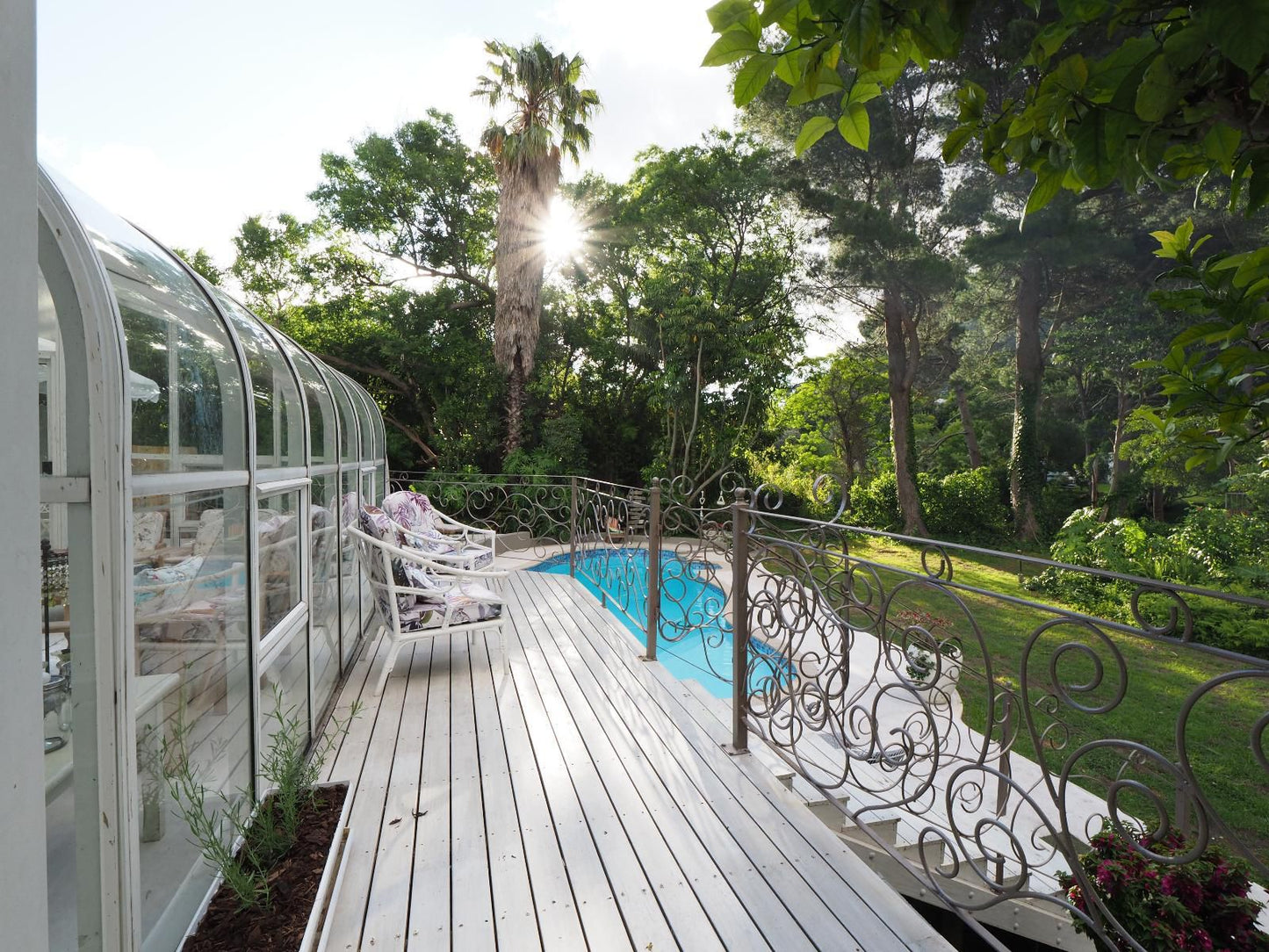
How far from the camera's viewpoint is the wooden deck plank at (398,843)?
6.21 feet

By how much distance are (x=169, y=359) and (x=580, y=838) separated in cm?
209

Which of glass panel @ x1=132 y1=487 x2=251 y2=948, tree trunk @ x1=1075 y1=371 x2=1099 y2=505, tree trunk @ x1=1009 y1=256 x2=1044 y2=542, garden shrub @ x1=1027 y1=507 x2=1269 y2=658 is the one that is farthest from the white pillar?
tree trunk @ x1=1075 y1=371 x2=1099 y2=505

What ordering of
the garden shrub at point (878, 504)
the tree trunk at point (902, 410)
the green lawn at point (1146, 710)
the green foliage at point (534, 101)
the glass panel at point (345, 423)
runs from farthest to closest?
the garden shrub at point (878, 504), the tree trunk at point (902, 410), the green foliage at point (534, 101), the green lawn at point (1146, 710), the glass panel at point (345, 423)

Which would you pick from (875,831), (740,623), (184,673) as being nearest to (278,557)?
(184,673)

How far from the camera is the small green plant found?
1.63m

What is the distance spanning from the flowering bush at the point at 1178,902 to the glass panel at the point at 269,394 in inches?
132

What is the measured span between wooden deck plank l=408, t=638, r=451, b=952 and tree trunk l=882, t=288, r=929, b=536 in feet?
46.8

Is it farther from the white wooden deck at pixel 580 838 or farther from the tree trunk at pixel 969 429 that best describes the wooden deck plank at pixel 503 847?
the tree trunk at pixel 969 429

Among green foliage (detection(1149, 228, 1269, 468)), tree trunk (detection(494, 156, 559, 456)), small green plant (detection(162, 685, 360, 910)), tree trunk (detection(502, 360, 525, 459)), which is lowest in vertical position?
small green plant (detection(162, 685, 360, 910))

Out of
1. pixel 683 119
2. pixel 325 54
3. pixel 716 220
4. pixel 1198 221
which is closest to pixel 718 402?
pixel 716 220

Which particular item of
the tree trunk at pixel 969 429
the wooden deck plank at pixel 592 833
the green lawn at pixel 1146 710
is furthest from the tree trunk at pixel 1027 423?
the wooden deck plank at pixel 592 833

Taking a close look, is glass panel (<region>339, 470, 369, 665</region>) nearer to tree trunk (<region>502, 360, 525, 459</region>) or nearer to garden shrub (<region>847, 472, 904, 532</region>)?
tree trunk (<region>502, 360, 525, 459</region>)

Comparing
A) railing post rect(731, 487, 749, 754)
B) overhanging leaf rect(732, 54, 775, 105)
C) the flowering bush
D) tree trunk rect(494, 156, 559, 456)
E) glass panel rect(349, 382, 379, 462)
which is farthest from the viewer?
tree trunk rect(494, 156, 559, 456)

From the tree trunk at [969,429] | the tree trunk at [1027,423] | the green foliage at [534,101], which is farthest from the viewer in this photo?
the tree trunk at [969,429]
